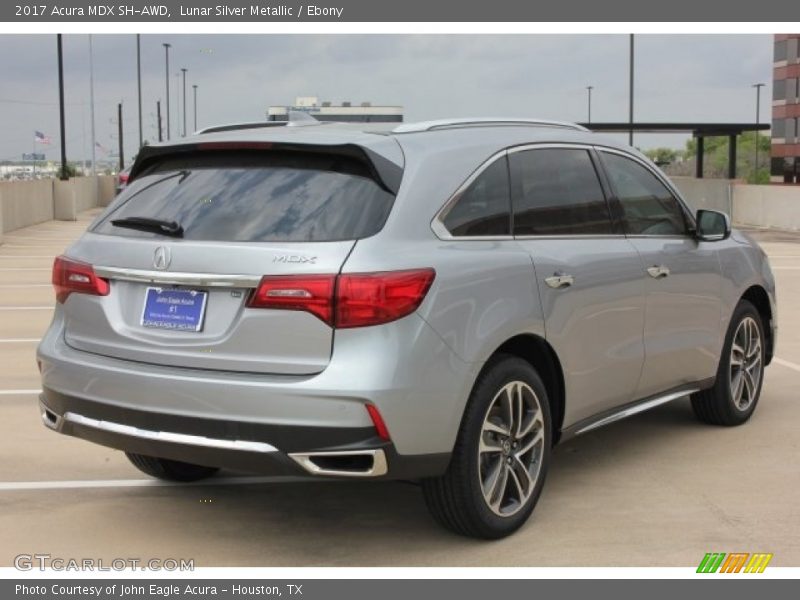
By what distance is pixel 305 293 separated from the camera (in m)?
4.12

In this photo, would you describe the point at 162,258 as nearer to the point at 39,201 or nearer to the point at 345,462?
the point at 345,462

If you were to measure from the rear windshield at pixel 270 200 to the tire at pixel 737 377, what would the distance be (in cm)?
316

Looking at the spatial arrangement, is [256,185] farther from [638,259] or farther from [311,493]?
[638,259]

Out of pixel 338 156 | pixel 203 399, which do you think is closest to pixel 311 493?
pixel 203 399

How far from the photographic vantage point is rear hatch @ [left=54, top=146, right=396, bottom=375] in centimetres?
416

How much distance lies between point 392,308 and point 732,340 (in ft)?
10.7

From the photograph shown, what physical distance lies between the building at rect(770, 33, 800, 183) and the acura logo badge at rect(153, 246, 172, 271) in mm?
105292

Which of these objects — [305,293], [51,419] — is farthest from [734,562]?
[51,419]

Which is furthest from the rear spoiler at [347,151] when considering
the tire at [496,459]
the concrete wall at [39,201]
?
the concrete wall at [39,201]

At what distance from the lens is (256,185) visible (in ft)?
14.8

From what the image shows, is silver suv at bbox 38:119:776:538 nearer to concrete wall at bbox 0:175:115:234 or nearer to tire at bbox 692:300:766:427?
tire at bbox 692:300:766:427

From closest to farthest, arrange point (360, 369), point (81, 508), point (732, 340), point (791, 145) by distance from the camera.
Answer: point (360, 369) < point (81, 508) < point (732, 340) < point (791, 145)

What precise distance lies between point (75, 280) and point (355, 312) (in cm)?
139

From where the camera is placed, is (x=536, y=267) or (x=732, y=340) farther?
(x=732, y=340)
